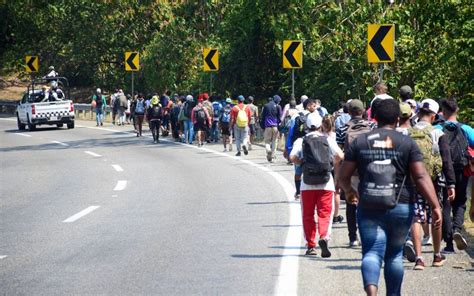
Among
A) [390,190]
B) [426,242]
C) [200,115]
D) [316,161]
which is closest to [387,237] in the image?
[390,190]

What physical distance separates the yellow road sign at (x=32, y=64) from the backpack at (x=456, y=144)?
150ft

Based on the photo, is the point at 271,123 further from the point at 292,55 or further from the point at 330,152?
the point at 330,152

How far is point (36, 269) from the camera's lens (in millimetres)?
10086

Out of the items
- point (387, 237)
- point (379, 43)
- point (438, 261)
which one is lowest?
point (438, 261)

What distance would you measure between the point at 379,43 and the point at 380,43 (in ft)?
0.06

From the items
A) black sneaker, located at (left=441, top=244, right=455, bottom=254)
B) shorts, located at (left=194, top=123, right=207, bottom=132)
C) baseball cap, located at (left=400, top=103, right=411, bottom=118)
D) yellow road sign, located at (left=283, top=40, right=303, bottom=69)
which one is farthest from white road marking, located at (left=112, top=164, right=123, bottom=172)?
baseball cap, located at (left=400, top=103, right=411, bottom=118)

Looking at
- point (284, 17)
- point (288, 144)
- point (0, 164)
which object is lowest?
point (0, 164)

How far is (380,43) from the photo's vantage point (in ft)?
58.5

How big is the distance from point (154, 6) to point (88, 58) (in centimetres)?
684

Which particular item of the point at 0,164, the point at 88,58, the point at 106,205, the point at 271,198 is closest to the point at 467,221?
the point at 271,198

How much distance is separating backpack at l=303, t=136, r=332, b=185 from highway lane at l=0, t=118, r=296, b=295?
0.97m

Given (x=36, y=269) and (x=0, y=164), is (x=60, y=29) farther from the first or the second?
(x=36, y=269)

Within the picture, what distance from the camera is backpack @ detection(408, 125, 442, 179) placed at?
974 centimetres

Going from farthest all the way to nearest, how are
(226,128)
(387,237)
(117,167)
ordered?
(226,128), (117,167), (387,237)
